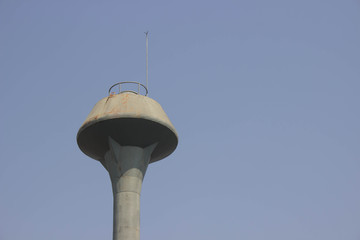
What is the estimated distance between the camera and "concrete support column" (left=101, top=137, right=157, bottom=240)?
22.3 m

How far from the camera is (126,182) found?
23172 mm

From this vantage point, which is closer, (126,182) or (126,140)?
(126,182)

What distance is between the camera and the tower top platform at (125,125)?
2283 centimetres

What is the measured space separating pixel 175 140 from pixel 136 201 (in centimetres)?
367

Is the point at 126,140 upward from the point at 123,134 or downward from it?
downward

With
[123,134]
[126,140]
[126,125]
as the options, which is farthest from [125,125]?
[126,140]

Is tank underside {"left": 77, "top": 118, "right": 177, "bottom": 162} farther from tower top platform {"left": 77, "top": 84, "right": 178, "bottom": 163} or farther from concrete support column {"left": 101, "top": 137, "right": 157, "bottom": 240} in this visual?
concrete support column {"left": 101, "top": 137, "right": 157, "bottom": 240}

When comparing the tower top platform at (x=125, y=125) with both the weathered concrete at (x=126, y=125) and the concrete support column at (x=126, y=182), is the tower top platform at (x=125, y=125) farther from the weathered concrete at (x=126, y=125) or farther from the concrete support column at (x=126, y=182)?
the concrete support column at (x=126, y=182)

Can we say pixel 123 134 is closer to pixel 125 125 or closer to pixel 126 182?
pixel 125 125

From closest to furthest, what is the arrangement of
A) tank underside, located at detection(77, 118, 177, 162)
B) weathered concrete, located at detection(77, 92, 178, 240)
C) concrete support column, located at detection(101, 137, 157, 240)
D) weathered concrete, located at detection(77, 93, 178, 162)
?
concrete support column, located at detection(101, 137, 157, 240) → weathered concrete, located at detection(77, 92, 178, 240) → weathered concrete, located at detection(77, 93, 178, 162) → tank underside, located at detection(77, 118, 177, 162)

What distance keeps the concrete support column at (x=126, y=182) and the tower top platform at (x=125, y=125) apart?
0.38 metres

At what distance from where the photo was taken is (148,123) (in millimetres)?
23109

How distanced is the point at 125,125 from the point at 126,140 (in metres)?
0.91

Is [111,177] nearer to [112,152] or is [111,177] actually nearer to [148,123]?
[112,152]
